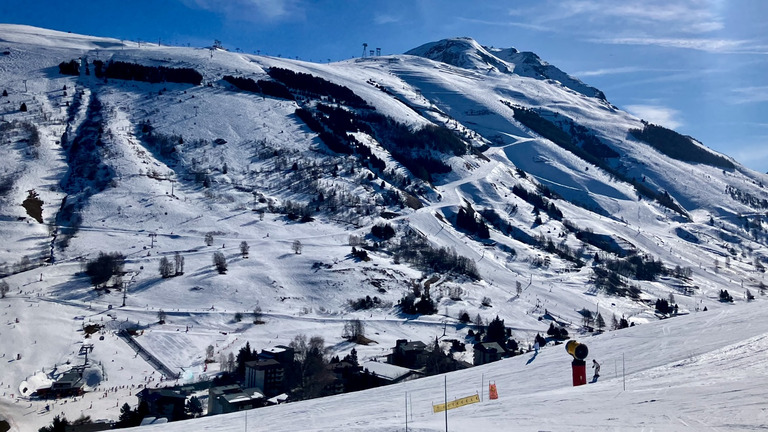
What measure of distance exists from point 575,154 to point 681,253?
7528 centimetres

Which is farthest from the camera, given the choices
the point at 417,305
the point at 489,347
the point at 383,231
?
the point at 383,231

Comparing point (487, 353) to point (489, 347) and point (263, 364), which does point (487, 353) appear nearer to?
point (489, 347)

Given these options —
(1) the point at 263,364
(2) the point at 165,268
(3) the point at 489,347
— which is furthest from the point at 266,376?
(2) the point at 165,268

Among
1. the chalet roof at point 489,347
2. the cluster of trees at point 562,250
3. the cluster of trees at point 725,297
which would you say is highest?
the cluster of trees at point 562,250

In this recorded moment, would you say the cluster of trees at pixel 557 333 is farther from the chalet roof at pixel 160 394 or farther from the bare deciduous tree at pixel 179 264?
the bare deciduous tree at pixel 179 264

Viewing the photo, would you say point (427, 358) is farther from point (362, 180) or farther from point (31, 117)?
point (31, 117)

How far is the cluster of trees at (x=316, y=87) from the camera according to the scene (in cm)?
17538

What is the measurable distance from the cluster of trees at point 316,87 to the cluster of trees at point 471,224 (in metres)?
73.1

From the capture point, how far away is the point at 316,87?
595 feet

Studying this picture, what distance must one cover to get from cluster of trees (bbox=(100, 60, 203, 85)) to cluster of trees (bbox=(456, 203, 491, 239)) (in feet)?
292

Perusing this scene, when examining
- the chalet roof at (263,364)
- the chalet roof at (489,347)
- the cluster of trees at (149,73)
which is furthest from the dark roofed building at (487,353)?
the cluster of trees at (149,73)

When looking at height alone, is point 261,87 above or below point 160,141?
above

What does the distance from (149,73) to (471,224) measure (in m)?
102

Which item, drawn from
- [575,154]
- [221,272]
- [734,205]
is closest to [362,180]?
[221,272]
